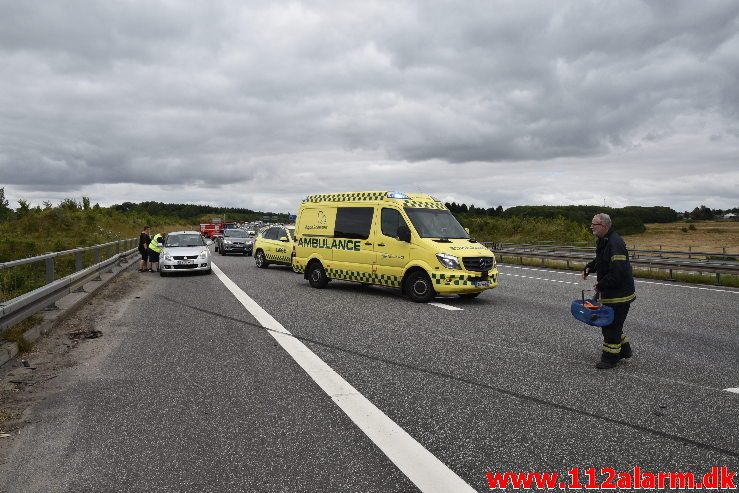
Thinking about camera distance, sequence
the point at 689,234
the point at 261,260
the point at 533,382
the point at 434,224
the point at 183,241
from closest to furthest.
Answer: the point at 533,382, the point at 434,224, the point at 183,241, the point at 261,260, the point at 689,234

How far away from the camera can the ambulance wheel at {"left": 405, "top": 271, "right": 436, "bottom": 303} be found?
474 inches

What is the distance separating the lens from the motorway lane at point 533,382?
3955 millimetres

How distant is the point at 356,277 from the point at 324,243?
150cm

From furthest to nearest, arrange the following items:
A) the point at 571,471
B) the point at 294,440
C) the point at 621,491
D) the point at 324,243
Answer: the point at 324,243, the point at 294,440, the point at 571,471, the point at 621,491

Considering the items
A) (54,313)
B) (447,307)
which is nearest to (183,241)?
(54,313)

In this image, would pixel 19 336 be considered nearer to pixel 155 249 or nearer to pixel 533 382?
pixel 533 382

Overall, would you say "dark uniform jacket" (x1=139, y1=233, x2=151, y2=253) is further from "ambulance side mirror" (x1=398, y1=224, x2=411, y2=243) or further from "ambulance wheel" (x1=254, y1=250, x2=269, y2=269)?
"ambulance side mirror" (x1=398, y1=224, x2=411, y2=243)

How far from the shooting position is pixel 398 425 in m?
4.38

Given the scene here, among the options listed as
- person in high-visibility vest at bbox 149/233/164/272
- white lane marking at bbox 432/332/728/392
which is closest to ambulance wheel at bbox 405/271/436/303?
white lane marking at bbox 432/332/728/392

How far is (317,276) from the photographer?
587 inches

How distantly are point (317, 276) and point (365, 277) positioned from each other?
6.13 feet

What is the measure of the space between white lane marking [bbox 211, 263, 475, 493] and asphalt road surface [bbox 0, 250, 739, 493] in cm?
2

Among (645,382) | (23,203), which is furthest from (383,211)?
(23,203)

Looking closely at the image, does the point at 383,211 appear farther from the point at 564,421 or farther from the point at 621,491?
the point at 621,491
